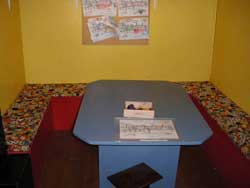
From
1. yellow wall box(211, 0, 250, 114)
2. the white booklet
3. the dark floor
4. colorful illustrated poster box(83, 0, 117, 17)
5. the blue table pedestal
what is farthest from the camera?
colorful illustrated poster box(83, 0, 117, 17)

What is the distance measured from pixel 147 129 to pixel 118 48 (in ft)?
5.64

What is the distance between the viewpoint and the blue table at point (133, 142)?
188 centimetres

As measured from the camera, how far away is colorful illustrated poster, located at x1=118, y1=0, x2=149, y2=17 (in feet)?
10.9

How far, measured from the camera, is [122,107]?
2.34m

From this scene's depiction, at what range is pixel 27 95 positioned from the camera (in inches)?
127

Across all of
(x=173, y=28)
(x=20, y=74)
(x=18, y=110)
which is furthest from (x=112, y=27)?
(x=18, y=110)

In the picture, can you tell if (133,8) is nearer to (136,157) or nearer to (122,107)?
(122,107)

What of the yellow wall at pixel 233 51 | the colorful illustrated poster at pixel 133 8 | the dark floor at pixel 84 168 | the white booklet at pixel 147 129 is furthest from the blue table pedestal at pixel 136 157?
the colorful illustrated poster at pixel 133 8

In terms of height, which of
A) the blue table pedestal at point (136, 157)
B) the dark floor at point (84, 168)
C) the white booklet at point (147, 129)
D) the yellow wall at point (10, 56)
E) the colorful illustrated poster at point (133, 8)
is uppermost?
the colorful illustrated poster at point (133, 8)

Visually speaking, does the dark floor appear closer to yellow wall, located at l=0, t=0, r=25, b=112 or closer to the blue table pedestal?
the blue table pedestal

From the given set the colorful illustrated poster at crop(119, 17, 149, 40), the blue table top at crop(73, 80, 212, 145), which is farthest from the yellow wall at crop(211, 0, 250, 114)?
the colorful illustrated poster at crop(119, 17, 149, 40)

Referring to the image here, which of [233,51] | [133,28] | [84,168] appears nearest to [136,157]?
[84,168]

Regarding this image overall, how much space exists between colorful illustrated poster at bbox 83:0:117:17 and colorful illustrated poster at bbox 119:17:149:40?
0.17 metres

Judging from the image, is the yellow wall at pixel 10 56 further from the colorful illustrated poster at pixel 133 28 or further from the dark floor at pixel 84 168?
the colorful illustrated poster at pixel 133 28
